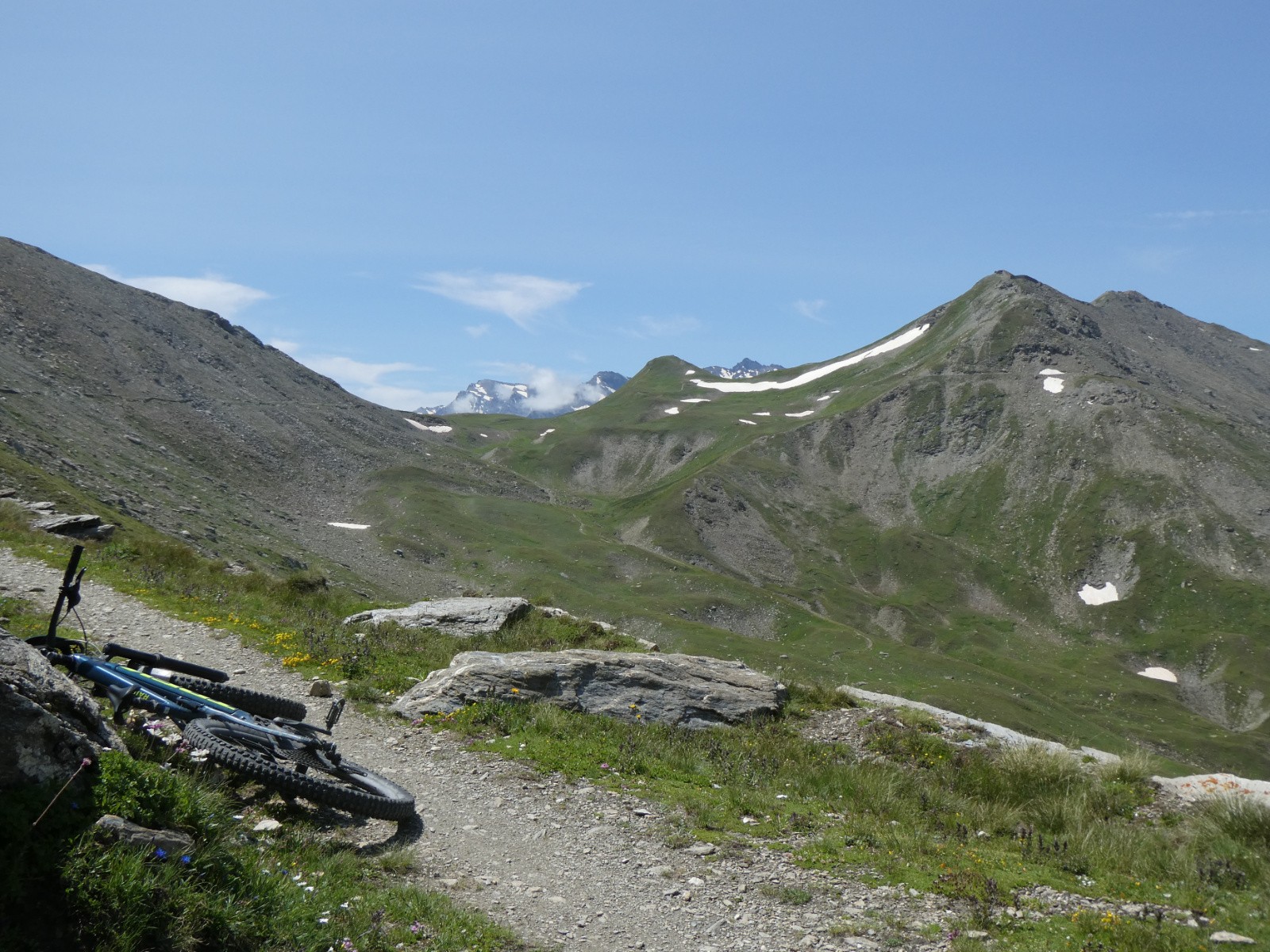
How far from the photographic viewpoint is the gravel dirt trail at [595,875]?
823 cm

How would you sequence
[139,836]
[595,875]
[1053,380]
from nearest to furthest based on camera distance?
[139,836] → [595,875] → [1053,380]

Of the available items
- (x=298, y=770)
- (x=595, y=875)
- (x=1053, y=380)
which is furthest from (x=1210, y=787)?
(x=1053, y=380)

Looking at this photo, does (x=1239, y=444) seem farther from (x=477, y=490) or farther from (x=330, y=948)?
(x=330, y=948)

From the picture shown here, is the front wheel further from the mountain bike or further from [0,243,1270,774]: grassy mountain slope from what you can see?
[0,243,1270,774]: grassy mountain slope

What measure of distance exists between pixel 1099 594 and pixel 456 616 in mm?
154671

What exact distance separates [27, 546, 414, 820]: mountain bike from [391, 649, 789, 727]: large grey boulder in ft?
14.1

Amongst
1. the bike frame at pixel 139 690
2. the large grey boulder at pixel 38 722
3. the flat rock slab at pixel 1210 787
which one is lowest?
the bike frame at pixel 139 690

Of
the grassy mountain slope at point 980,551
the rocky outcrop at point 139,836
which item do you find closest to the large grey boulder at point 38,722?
the rocky outcrop at point 139,836

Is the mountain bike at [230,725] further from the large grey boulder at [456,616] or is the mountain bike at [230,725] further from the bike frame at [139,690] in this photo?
the large grey boulder at [456,616]

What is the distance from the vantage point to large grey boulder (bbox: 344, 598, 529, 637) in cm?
2200

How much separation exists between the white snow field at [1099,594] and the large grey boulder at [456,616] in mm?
150557

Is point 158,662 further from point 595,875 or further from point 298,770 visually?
point 595,875

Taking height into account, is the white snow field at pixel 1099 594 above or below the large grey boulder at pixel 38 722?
above

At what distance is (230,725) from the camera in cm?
925
